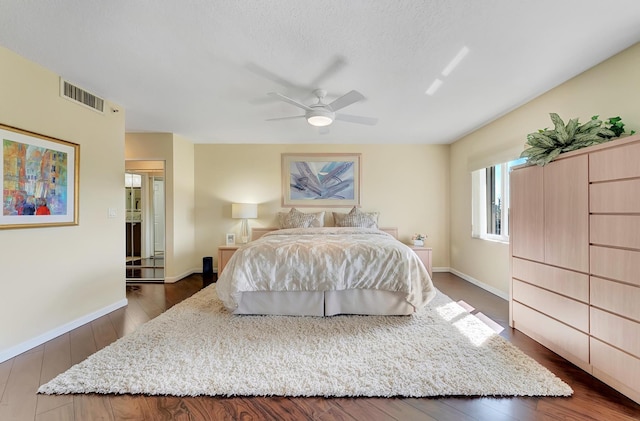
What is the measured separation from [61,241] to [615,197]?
425 centimetres

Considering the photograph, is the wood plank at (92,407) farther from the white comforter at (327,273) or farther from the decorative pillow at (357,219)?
the decorative pillow at (357,219)

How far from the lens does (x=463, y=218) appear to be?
4473mm

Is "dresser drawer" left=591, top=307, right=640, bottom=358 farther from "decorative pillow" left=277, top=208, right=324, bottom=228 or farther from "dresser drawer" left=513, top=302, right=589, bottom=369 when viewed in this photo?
"decorative pillow" left=277, top=208, right=324, bottom=228

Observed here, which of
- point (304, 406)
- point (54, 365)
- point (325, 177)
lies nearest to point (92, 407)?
point (54, 365)

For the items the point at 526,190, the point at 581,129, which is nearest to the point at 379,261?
the point at 526,190

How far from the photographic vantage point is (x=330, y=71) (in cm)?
235

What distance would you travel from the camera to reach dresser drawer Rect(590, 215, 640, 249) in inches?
60.9

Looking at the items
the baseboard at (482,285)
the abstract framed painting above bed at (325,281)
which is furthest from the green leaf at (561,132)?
the baseboard at (482,285)

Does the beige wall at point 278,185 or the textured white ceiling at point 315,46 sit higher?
the textured white ceiling at point 315,46

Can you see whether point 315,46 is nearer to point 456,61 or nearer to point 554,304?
point 456,61

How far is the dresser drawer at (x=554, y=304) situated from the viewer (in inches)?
72.7

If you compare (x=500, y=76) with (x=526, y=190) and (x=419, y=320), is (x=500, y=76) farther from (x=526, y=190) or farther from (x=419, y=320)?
(x=419, y=320)

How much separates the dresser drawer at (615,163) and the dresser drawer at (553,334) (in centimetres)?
105

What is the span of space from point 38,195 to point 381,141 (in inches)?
172
